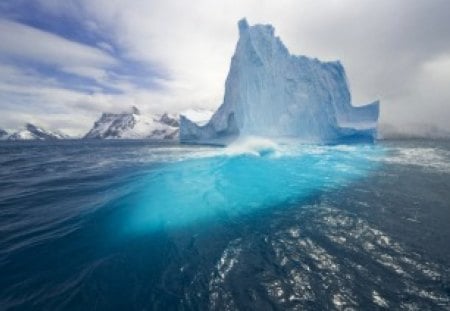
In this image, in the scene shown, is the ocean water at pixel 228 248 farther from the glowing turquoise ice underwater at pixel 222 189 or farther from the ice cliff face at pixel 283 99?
the ice cliff face at pixel 283 99

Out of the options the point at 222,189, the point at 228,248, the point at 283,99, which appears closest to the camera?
the point at 228,248

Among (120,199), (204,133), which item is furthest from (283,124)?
(120,199)

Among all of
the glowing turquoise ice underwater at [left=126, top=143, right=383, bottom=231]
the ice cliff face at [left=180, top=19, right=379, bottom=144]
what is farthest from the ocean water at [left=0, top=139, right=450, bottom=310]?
the ice cliff face at [left=180, top=19, right=379, bottom=144]

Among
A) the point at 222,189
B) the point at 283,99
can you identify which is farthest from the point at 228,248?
the point at 283,99

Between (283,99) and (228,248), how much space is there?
32900 mm

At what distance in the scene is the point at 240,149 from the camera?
31891 mm

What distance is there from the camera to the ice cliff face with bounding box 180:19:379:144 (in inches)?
1361

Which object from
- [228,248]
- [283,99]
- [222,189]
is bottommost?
[222,189]

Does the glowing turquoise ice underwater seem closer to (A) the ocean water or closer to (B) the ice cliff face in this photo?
(A) the ocean water

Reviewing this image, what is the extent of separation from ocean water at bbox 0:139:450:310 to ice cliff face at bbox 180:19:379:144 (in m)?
Answer: 23.4

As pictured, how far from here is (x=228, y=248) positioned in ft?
21.6

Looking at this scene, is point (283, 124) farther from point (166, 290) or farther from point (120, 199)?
point (166, 290)

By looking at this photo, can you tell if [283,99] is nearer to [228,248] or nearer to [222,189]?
[222,189]

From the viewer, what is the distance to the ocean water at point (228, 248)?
4.77 m
